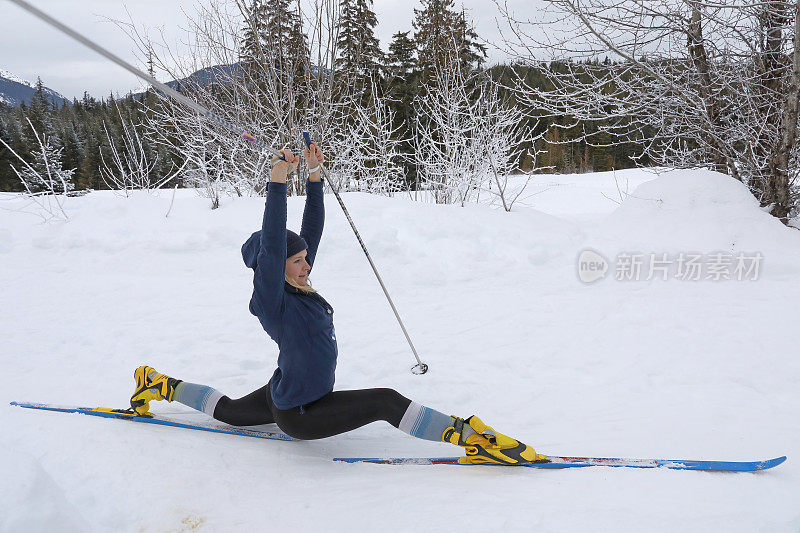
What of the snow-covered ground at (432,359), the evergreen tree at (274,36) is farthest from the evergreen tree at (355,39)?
the snow-covered ground at (432,359)

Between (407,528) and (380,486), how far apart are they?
1.25 feet

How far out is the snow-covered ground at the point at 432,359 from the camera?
175cm

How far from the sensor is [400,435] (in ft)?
9.06

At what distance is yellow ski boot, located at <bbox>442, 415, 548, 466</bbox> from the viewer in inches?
83.6

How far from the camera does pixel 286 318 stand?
87.9 inches

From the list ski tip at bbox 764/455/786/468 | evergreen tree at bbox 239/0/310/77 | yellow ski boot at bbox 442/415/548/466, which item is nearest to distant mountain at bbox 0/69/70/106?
evergreen tree at bbox 239/0/310/77

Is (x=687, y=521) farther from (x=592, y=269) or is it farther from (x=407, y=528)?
(x=592, y=269)

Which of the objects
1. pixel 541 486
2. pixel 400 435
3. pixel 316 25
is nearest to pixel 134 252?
pixel 316 25

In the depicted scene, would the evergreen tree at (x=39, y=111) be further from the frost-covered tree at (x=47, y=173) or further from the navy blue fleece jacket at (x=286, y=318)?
the navy blue fleece jacket at (x=286, y=318)

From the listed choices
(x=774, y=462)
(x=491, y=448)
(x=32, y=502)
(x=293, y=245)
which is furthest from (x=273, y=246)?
(x=774, y=462)

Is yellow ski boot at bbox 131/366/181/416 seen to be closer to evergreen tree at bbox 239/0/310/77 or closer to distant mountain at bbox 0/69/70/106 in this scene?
distant mountain at bbox 0/69/70/106

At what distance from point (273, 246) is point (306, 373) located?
2.16 ft

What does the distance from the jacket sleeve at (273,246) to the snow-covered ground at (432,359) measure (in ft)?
2.89

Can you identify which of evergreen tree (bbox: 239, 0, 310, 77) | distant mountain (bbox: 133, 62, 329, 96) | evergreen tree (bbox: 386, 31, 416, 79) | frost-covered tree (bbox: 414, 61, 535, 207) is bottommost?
frost-covered tree (bbox: 414, 61, 535, 207)
